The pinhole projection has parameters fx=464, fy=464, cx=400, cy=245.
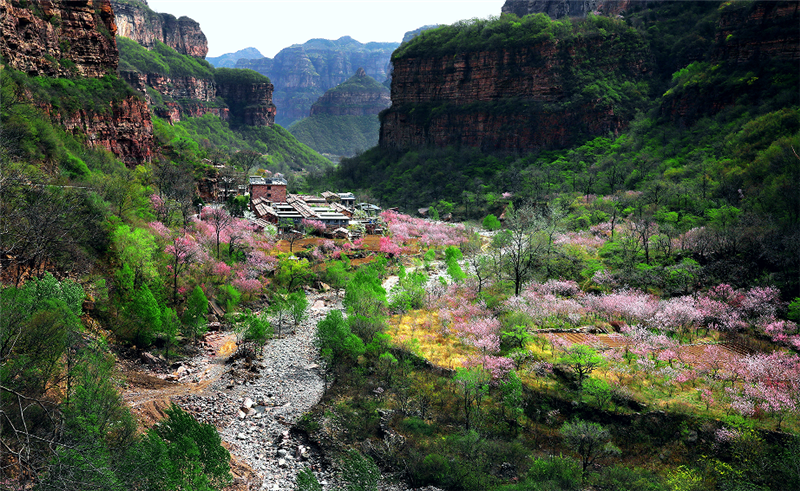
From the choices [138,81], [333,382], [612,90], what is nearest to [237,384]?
[333,382]

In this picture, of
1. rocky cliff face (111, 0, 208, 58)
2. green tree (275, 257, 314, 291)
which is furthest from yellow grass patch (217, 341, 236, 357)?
rocky cliff face (111, 0, 208, 58)

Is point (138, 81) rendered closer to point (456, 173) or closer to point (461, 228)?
point (456, 173)

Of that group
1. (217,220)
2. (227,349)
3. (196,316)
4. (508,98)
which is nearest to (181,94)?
(508,98)

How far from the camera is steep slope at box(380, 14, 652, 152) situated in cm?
8694

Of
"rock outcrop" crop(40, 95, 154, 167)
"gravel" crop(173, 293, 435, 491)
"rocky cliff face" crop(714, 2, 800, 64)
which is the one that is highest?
"rocky cliff face" crop(714, 2, 800, 64)

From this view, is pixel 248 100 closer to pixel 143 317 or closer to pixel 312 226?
pixel 312 226

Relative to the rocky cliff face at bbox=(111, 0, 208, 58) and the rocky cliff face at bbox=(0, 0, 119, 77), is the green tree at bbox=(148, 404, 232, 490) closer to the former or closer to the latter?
the rocky cliff face at bbox=(0, 0, 119, 77)

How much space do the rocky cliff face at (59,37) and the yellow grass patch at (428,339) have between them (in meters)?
36.8

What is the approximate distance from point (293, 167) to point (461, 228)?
314ft

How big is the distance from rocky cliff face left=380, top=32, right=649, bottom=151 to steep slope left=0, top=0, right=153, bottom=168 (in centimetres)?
6479

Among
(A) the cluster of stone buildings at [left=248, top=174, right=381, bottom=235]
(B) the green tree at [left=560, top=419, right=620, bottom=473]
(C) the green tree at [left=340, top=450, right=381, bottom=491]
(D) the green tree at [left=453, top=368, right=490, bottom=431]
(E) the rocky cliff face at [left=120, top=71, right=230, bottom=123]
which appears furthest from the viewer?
(E) the rocky cliff face at [left=120, top=71, right=230, bottom=123]

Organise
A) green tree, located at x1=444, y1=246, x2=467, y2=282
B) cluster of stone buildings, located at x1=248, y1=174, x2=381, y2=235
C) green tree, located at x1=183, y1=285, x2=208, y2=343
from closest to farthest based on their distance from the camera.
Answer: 1. green tree, located at x1=183, y1=285, x2=208, y2=343
2. green tree, located at x1=444, y1=246, x2=467, y2=282
3. cluster of stone buildings, located at x1=248, y1=174, x2=381, y2=235

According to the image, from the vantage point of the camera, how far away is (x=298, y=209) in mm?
61594

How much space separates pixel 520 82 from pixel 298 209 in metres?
57.7
